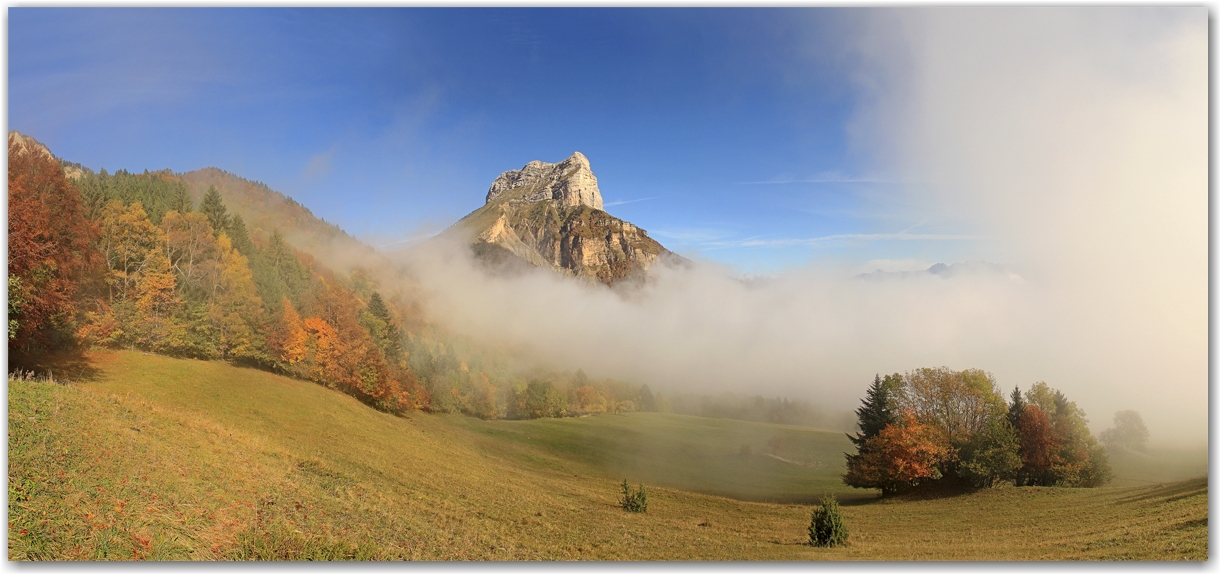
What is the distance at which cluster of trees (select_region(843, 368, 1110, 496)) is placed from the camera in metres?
25.4

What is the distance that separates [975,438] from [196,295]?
5332cm

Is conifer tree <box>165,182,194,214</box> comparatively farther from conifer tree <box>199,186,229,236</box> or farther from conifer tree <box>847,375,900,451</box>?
conifer tree <box>847,375,900,451</box>

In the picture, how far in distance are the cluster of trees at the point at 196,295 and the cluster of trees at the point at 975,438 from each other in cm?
3957

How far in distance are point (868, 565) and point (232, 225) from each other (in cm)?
5390

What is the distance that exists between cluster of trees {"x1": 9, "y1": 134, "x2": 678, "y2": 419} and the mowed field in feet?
8.75

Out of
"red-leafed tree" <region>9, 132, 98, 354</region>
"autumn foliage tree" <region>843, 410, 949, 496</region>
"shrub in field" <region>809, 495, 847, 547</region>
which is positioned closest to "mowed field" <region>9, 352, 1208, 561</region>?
"shrub in field" <region>809, 495, 847, 547</region>

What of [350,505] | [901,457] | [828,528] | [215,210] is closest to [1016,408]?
[901,457]

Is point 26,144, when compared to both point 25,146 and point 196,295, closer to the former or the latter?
point 25,146

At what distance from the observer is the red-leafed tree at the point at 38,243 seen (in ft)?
42.5

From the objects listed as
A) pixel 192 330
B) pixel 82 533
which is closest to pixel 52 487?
pixel 82 533

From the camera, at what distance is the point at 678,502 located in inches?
985

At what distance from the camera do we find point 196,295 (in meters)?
33.2

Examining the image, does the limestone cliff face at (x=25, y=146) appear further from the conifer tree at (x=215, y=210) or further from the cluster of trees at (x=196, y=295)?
the conifer tree at (x=215, y=210)

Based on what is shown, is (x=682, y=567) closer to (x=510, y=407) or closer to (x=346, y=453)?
(x=346, y=453)
